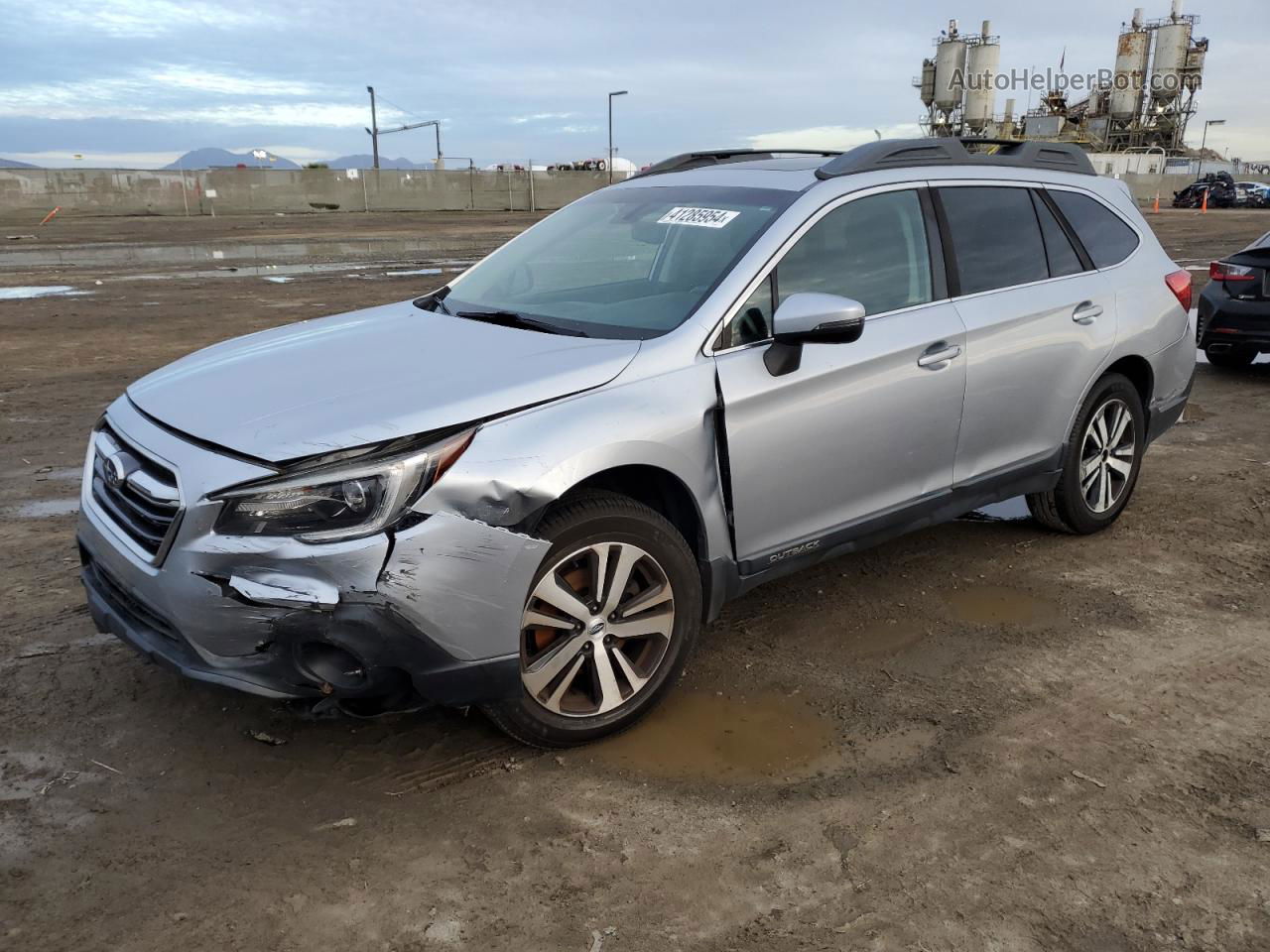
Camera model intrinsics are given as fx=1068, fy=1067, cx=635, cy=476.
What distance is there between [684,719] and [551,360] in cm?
130

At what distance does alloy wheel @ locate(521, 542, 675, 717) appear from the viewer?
322 cm

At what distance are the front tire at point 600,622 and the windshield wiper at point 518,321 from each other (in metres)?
0.73

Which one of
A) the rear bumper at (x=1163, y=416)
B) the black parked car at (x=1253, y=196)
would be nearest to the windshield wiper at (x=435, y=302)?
the rear bumper at (x=1163, y=416)

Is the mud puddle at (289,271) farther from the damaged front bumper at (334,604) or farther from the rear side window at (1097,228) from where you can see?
the damaged front bumper at (334,604)

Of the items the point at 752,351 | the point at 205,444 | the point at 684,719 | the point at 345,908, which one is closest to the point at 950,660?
the point at 684,719

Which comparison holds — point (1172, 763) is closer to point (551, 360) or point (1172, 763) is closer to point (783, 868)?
point (783, 868)

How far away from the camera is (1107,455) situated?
5.30 metres

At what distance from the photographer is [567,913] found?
8.79 feet

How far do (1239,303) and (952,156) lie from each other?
5.85 m

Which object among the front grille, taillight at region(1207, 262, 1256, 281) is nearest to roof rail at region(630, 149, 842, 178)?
the front grille

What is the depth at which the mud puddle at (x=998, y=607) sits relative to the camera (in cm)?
446

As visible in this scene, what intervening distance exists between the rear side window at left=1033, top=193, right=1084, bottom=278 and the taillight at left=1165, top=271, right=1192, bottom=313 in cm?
72

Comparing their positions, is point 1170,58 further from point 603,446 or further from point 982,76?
point 603,446

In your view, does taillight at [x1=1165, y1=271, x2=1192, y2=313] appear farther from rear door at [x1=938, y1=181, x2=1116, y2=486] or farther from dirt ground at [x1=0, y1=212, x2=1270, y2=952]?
dirt ground at [x1=0, y1=212, x2=1270, y2=952]
